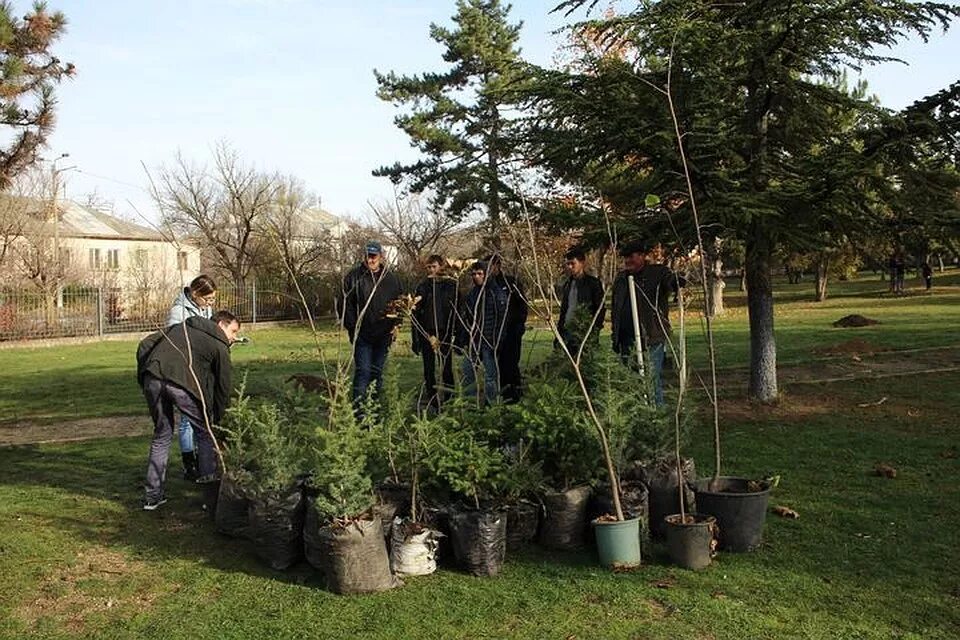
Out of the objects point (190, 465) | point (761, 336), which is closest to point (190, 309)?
point (190, 465)

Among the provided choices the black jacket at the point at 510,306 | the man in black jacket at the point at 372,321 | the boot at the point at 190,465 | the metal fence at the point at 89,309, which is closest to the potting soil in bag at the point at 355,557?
the boot at the point at 190,465

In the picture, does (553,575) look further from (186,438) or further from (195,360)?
(186,438)

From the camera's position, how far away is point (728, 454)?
6.71 m

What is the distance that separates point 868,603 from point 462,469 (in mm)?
→ 2006

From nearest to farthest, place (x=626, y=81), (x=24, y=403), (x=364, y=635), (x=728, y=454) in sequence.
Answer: (x=364, y=635) < (x=728, y=454) < (x=626, y=81) < (x=24, y=403)

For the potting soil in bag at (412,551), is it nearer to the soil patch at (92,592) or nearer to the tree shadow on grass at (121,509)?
the tree shadow on grass at (121,509)

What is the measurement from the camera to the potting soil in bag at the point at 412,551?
421 cm

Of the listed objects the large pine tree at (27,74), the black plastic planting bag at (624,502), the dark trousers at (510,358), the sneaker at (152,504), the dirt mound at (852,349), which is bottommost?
the sneaker at (152,504)

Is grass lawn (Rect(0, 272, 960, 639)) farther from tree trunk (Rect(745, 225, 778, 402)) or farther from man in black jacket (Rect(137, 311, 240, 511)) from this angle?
tree trunk (Rect(745, 225, 778, 402))

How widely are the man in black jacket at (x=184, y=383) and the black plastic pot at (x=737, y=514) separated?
123 inches

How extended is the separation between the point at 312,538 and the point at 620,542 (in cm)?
160

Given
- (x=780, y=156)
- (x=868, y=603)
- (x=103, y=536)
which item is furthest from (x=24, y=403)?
(x=868, y=603)

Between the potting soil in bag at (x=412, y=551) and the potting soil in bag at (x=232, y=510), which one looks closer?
the potting soil in bag at (x=412, y=551)

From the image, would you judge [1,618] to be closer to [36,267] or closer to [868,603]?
[868,603]
